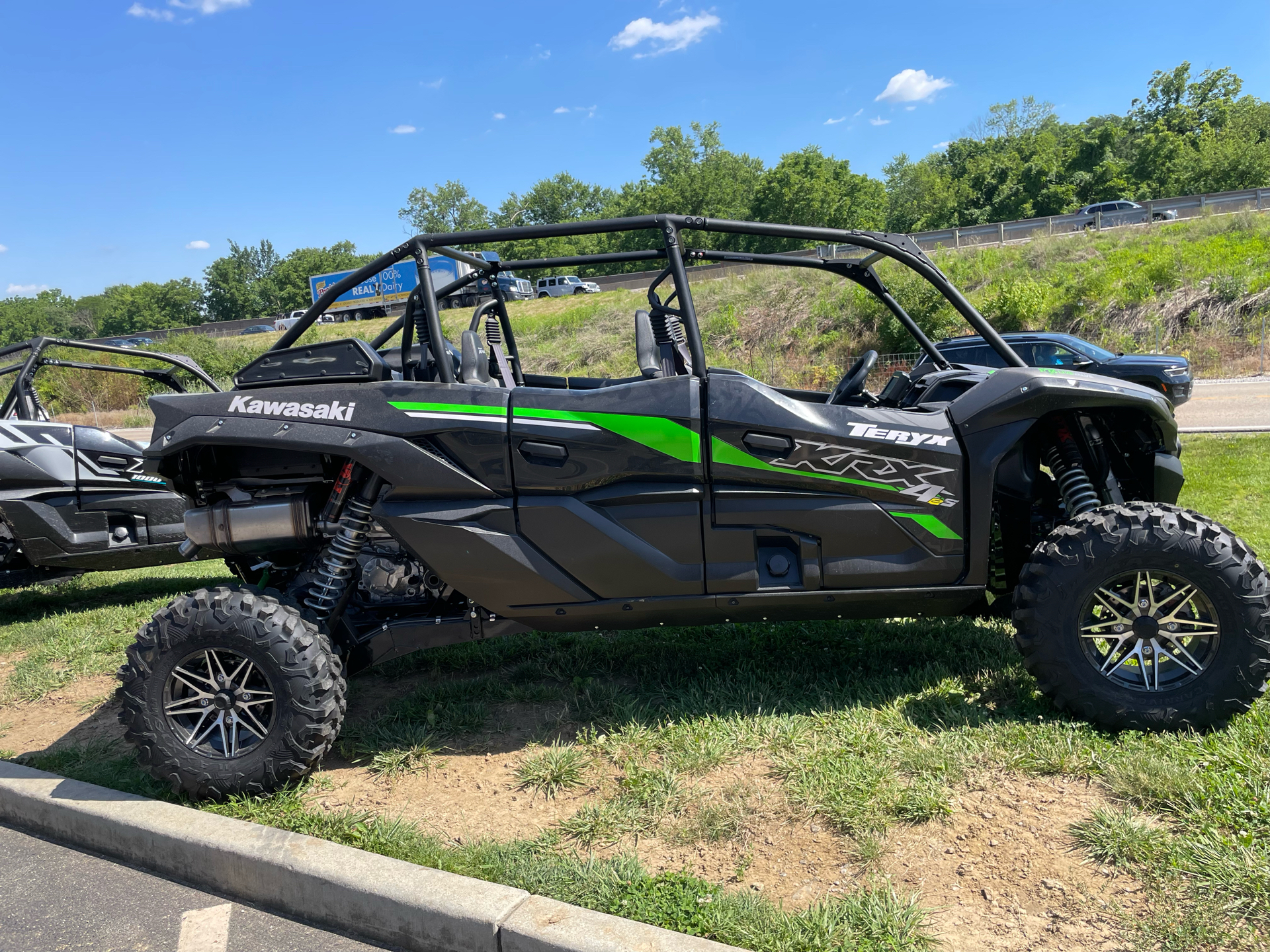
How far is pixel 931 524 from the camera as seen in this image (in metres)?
3.34

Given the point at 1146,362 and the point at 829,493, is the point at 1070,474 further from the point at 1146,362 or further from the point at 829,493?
the point at 1146,362

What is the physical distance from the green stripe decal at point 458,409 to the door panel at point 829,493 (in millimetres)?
838

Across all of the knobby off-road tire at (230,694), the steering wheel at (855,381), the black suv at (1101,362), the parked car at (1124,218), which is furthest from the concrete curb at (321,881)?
the parked car at (1124,218)

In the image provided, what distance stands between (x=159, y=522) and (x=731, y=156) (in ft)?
279

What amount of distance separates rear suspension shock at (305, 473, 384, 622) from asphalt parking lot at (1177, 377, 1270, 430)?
34.7ft

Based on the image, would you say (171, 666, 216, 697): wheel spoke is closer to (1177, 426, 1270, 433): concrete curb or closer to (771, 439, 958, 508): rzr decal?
(771, 439, 958, 508): rzr decal

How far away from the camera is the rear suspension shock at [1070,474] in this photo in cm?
351

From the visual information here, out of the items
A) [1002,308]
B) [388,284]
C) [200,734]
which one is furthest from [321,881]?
[1002,308]

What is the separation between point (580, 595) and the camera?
341 centimetres

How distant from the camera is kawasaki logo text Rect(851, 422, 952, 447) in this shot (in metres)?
3.30

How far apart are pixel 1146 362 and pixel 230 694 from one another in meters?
12.7

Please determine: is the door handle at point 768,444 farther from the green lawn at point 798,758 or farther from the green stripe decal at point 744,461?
the green lawn at point 798,758

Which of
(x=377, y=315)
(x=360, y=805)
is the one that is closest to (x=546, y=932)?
(x=360, y=805)

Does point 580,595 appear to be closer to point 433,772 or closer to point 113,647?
point 433,772
